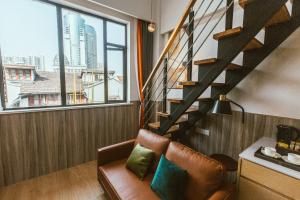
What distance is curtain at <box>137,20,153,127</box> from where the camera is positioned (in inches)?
128

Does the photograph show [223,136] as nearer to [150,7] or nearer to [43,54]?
[150,7]

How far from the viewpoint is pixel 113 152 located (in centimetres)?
213

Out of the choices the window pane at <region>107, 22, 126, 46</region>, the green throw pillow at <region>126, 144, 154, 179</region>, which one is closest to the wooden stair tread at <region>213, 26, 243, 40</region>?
the green throw pillow at <region>126, 144, 154, 179</region>

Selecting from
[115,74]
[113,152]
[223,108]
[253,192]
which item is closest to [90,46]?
[115,74]

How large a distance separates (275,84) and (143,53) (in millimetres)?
2414

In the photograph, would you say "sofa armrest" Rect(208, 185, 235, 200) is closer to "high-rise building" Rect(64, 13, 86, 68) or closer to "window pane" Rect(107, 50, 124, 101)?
"window pane" Rect(107, 50, 124, 101)

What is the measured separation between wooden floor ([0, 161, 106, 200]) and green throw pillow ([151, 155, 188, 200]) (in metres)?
0.99

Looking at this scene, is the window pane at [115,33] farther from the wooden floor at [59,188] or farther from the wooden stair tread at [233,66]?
the wooden floor at [59,188]

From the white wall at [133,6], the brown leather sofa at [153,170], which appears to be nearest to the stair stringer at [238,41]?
the brown leather sofa at [153,170]

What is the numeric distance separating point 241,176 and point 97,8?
3.31 metres

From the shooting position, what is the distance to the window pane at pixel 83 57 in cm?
267

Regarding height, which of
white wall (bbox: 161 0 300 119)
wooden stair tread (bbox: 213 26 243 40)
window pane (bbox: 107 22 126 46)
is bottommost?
white wall (bbox: 161 0 300 119)

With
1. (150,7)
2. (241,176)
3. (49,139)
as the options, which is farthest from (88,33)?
(241,176)

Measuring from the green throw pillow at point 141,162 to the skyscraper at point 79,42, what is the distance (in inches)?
77.8
